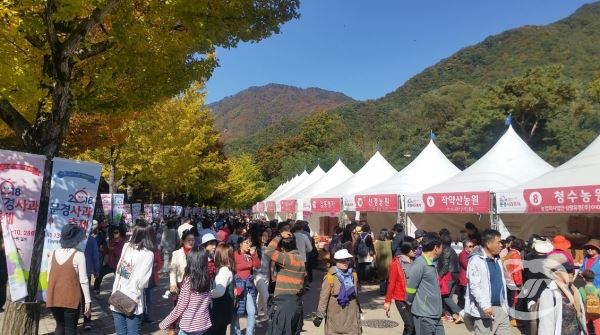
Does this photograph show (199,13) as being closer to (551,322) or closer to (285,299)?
(285,299)

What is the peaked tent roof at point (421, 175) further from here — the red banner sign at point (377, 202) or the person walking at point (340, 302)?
the person walking at point (340, 302)

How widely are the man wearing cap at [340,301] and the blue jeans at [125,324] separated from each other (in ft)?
6.30

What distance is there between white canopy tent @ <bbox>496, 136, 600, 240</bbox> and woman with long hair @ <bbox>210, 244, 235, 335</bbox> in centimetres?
646

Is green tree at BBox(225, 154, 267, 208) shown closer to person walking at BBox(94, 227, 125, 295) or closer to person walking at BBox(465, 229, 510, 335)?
person walking at BBox(94, 227, 125, 295)

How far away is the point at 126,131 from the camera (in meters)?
14.8

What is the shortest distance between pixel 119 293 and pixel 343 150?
47.3 metres

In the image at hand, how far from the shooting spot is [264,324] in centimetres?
821

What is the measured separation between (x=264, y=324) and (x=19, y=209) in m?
4.17

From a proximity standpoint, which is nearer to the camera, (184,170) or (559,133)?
(184,170)

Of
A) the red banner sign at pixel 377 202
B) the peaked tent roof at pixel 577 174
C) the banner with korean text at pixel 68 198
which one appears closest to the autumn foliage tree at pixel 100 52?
the banner with korean text at pixel 68 198

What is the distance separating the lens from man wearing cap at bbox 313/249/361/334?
17.9 feet

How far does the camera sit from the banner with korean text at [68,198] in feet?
20.2

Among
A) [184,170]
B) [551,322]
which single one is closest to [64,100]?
[551,322]

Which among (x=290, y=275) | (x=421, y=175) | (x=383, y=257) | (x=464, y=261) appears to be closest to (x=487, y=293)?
(x=290, y=275)
